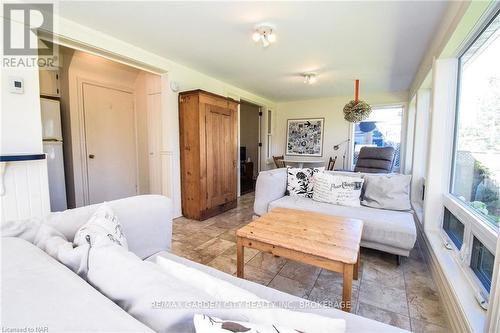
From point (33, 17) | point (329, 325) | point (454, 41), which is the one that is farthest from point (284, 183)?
point (33, 17)

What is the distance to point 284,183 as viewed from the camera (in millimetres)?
3047

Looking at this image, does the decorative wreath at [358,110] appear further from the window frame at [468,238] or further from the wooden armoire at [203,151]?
the wooden armoire at [203,151]

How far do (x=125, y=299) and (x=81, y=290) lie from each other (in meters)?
0.11

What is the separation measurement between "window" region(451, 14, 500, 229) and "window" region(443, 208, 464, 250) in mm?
195

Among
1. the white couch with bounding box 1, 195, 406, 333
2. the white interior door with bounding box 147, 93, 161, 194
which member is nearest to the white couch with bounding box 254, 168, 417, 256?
the white couch with bounding box 1, 195, 406, 333

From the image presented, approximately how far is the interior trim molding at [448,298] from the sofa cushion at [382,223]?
0.21 meters

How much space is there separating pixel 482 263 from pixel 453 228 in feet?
2.05

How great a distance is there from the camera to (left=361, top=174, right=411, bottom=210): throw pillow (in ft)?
8.04

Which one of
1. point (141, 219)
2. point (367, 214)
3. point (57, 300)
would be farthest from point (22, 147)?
point (367, 214)

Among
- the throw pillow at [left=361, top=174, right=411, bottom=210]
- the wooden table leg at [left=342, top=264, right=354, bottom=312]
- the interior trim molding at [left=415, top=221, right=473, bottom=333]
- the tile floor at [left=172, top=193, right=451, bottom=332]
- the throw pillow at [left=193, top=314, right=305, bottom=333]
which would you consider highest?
the throw pillow at [left=193, top=314, right=305, bottom=333]

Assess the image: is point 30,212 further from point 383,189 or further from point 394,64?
point 394,64

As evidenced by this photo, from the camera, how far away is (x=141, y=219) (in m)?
1.43

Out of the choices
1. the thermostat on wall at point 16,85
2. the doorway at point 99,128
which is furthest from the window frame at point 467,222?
the doorway at point 99,128

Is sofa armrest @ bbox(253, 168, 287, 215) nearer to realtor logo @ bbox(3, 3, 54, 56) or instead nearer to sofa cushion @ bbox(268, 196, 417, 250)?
sofa cushion @ bbox(268, 196, 417, 250)
